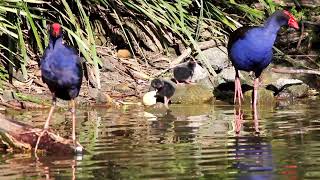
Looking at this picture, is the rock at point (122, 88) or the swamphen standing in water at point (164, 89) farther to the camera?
the rock at point (122, 88)

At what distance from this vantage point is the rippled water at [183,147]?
5992 millimetres

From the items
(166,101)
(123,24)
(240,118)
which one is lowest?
(240,118)

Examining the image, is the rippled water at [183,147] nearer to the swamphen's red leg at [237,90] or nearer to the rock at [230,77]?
the swamphen's red leg at [237,90]

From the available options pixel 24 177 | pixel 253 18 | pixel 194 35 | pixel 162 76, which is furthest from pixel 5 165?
pixel 253 18

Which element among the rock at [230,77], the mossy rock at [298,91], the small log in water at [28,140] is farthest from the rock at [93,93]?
the small log in water at [28,140]

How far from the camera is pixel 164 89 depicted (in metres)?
11.8

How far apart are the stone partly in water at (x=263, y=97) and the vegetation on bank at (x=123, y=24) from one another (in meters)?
1.10

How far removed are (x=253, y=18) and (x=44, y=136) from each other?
333 inches

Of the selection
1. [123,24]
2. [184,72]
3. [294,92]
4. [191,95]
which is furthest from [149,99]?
[123,24]

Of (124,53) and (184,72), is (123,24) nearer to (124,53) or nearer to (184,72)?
(124,53)

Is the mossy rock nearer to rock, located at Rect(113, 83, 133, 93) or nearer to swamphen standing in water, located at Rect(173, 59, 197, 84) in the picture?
swamphen standing in water, located at Rect(173, 59, 197, 84)

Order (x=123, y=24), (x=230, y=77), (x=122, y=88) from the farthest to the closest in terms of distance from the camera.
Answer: (x=123, y=24) → (x=230, y=77) → (x=122, y=88)

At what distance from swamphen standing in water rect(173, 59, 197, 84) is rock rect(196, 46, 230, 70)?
35cm

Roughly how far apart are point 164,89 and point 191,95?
→ 1.47ft
